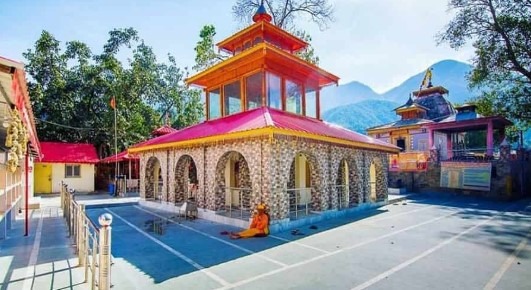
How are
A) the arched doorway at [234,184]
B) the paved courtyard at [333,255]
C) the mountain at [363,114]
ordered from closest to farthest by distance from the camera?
the paved courtyard at [333,255] < the arched doorway at [234,184] < the mountain at [363,114]

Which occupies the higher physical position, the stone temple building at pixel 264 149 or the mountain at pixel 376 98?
the mountain at pixel 376 98

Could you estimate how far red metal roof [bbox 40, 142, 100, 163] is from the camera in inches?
866

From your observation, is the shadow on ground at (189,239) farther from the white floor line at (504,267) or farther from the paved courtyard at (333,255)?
the white floor line at (504,267)

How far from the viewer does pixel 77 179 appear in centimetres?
2305

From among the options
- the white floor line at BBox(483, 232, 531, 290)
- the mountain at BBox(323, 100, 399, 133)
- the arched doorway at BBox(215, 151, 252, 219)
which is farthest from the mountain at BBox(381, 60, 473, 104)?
the white floor line at BBox(483, 232, 531, 290)

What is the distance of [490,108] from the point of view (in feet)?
82.0

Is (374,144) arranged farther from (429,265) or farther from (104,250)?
(104,250)

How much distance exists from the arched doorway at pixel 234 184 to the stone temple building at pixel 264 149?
0.13 feet

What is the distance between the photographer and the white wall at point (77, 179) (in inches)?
886

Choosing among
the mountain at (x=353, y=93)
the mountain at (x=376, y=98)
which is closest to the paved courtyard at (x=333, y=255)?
the mountain at (x=376, y=98)

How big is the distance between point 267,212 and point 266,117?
2.91 meters

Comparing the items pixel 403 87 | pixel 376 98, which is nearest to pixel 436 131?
pixel 376 98

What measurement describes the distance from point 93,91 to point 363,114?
54.3m

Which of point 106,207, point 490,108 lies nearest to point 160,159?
point 106,207
